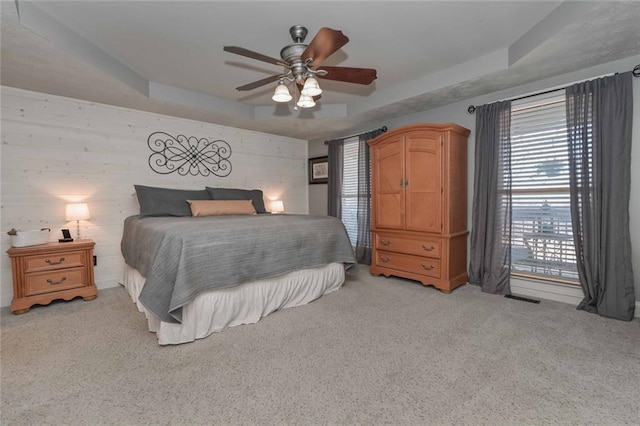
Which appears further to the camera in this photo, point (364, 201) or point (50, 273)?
point (364, 201)

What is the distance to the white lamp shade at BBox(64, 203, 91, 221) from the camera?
10.0ft

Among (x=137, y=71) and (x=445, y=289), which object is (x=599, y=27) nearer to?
(x=445, y=289)

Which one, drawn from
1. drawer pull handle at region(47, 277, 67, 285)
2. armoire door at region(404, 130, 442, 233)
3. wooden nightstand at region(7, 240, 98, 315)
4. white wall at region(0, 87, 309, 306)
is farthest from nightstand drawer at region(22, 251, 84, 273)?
armoire door at region(404, 130, 442, 233)

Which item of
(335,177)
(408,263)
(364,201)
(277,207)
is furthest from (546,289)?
(277,207)

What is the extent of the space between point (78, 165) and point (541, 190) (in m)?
4.91

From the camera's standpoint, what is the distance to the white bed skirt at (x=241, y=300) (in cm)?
209

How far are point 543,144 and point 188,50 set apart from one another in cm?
343

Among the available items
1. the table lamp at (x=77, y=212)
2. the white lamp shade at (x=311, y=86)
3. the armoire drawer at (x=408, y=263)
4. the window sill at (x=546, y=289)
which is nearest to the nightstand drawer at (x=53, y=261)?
the table lamp at (x=77, y=212)

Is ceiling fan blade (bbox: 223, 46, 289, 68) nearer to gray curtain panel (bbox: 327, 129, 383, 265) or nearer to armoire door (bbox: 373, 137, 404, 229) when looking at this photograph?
armoire door (bbox: 373, 137, 404, 229)

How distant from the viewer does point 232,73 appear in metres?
3.04

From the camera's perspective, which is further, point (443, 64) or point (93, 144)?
point (93, 144)

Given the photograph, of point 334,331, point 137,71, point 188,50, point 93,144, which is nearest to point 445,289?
point 334,331

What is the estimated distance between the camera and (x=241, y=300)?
2387 mm

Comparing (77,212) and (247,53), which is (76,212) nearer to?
(77,212)
